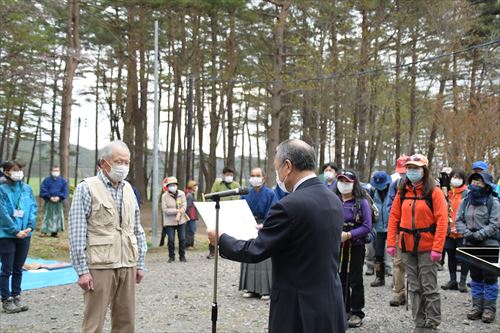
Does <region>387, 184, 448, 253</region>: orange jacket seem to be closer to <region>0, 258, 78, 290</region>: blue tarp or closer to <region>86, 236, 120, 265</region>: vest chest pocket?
<region>86, 236, 120, 265</region>: vest chest pocket

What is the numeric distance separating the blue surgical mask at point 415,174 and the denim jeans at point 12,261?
5.11m

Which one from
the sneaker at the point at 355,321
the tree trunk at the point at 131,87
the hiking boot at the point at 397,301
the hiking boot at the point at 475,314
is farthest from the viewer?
the tree trunk at the point at 131,87

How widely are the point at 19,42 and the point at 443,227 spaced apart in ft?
52.6

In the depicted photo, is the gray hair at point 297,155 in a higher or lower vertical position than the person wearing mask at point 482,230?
higher

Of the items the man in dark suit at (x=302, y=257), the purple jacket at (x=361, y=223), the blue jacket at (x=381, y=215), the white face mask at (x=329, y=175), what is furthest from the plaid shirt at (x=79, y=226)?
the blue jacket at (x=381, y=215)

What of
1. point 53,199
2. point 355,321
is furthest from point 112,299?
point 53,199

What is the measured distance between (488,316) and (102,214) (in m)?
5.25

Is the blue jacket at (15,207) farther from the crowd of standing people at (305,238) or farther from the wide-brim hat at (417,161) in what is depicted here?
the wide-brim hat at (417,161)

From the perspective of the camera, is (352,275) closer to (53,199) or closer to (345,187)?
(345,187)

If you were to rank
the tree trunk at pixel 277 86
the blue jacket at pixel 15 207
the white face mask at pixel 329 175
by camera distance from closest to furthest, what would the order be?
the blue jacket at pixel 15 207
the white face mask at pixel 329 175
the tree trunk at pixel 277 86

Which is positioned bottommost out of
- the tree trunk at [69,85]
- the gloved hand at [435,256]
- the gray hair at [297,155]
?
the gloved hand at [435,256]

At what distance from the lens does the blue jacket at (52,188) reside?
14.1 metres

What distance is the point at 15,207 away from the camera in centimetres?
661

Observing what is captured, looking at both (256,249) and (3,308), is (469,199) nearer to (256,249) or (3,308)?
(256,249)
